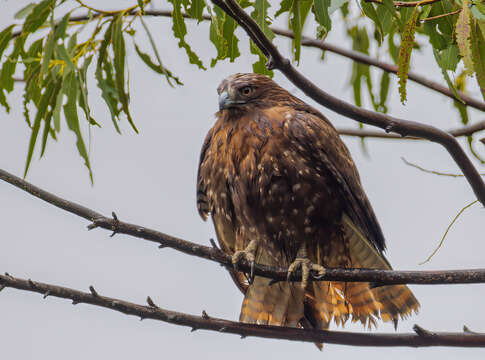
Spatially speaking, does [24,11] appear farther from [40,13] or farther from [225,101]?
[225,101]

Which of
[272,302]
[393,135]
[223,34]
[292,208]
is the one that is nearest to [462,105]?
[393,135]

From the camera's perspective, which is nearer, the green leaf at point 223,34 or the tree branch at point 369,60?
the green leaf at point 223,34

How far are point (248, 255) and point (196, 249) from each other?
750 mm

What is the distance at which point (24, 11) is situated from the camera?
257cm

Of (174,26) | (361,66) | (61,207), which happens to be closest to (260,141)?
(174,26)

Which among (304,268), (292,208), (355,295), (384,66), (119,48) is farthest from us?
(384,66)

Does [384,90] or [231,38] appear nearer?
[231,38]

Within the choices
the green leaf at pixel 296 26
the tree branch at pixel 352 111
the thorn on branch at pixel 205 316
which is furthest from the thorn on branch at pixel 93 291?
the green leaf at pixel 296 26

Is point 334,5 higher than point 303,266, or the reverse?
point 334,5

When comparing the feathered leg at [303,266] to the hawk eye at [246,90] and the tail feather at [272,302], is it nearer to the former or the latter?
the tail feather at [272,302]

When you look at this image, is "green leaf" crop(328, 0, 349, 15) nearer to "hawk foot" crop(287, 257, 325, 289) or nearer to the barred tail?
"hawk foot" crop(287, 257, 325, 289)

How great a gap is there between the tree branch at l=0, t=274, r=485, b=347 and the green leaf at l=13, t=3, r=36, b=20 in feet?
3.19

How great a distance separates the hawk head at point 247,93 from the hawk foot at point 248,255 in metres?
0.73

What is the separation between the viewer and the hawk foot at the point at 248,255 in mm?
2799
